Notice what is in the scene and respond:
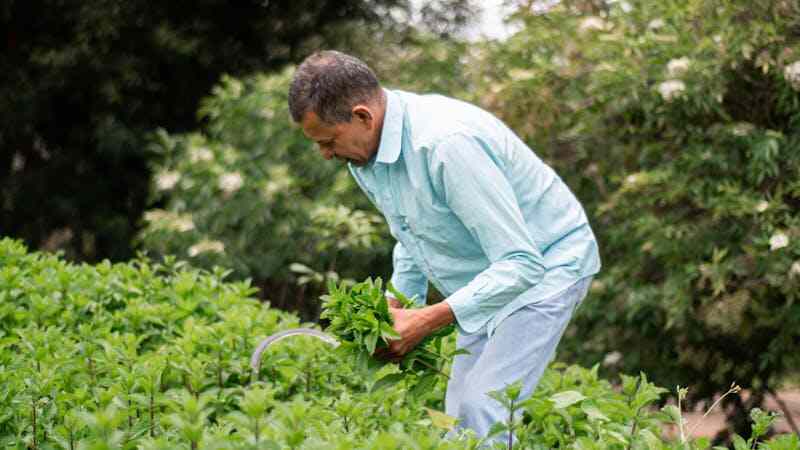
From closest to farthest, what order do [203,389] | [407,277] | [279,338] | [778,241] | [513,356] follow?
[513,356]
[279,338]
[203,389]
[407,277]
[778,241]

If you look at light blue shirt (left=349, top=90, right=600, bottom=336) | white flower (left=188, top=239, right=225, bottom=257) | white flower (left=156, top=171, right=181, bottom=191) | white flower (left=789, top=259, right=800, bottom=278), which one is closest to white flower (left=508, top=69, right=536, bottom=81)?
white flower (left=789, top=259, right=800, bottom=278)

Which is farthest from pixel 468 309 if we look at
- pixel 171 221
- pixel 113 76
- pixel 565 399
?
pixel 113 76

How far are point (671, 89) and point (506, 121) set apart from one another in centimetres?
141

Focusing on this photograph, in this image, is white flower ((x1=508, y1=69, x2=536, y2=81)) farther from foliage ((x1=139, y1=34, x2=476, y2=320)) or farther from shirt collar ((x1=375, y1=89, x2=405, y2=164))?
shirt collar ((x1=375, y1=89, x2=405, y2=164))

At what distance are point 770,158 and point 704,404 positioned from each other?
2031 millimetres

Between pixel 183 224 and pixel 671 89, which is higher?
pixel 671 89

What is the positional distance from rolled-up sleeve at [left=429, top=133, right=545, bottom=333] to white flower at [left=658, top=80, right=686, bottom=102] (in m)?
3.60

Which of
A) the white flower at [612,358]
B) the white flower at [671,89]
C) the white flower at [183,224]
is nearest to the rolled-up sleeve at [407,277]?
the white flower at [671,89]

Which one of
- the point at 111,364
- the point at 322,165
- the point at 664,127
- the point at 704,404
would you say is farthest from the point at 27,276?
the point at 704,404

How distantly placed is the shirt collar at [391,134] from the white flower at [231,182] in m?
4.95

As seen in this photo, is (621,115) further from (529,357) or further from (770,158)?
(529,357)

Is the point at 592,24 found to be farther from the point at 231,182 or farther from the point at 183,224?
the point at 183,224

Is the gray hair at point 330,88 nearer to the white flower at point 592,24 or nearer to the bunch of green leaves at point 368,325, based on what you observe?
the bunch of green leaves at point 368,325

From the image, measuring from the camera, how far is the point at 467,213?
2.64 meters
